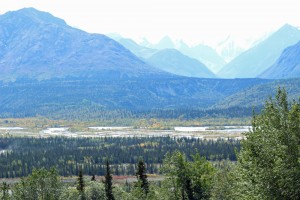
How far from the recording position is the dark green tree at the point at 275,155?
129 feet

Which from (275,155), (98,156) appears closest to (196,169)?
(275,155)

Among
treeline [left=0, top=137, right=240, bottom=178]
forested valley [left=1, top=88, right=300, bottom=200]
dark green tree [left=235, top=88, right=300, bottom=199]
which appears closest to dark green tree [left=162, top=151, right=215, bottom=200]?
forested valley [left=1, top=88, right=300, bottom=200]

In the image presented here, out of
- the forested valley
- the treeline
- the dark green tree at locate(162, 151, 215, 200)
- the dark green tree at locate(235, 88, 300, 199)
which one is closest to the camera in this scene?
the dark green tree at locate(235, 88, 300, 199)

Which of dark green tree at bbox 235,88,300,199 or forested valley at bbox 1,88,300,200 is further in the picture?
forested valley at bbox 1,88,300,200

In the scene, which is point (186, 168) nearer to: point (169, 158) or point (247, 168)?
point (169, 158)

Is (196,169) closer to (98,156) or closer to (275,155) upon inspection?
(275,155)

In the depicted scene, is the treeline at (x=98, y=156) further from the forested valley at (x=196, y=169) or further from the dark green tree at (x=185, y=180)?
the dark green tree at (x=185, y=180)

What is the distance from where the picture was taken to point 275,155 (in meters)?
40.8

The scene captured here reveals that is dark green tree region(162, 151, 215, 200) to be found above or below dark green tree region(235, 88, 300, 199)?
below

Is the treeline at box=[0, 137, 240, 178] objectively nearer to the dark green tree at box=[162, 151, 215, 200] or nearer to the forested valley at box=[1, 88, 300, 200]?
the forested valley at box=[1, 88, 300, 200]

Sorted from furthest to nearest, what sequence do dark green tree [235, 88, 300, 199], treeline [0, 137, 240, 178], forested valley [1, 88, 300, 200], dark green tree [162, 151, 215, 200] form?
treeline [0, 137, 240, 178]
dark green tree [162, 151, 215, 200]
forested valley [1, 88, 300, 200]
dark green tree [235, 88, 300, 199]

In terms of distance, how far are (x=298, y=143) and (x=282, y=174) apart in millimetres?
3208

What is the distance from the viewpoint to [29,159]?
540 ft

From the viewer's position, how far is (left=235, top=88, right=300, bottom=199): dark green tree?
39.4m
